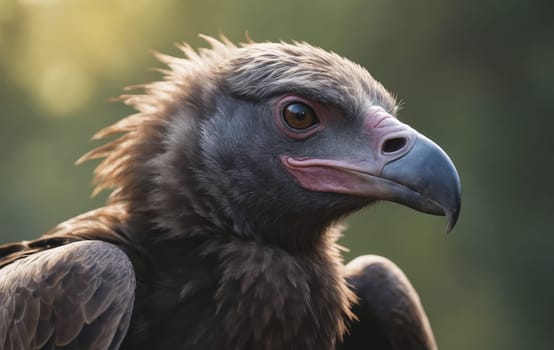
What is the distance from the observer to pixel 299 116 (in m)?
4.22

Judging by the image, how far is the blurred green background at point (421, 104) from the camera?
1253 cm

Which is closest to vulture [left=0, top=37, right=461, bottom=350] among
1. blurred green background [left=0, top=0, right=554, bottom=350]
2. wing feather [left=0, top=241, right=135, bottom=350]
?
wing feather [left=0, top=241, right=135, bottom=350]

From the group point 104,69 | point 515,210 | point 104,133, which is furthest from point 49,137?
point 104,133

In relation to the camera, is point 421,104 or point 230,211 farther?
point 421,104

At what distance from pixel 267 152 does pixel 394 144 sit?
614 millimetres

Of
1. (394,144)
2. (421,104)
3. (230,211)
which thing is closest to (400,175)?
(394,144)

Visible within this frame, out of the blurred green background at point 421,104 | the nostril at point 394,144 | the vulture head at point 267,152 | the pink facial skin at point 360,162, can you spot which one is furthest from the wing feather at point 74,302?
the blurred green background at point 421,104

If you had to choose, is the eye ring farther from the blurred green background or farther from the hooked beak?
the blurred green background

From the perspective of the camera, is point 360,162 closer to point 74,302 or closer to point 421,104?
point 74,302

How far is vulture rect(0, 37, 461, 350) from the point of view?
380 centimetres

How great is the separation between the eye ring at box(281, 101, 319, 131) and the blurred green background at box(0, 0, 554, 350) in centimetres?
758

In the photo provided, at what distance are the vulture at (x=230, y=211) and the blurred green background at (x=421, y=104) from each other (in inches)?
295

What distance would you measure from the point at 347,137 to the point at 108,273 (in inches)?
50.7

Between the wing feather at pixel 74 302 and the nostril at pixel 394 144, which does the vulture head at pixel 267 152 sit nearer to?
the nostril at pixel 394 144
